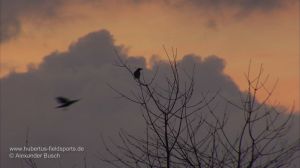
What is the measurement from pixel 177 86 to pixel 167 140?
1118 mm

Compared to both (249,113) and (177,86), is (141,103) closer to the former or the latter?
(177,86)

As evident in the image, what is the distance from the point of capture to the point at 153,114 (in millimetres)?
11539

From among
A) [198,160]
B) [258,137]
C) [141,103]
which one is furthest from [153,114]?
[258,137]

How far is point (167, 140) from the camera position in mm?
11062

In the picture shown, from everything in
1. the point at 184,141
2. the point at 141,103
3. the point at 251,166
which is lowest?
the point at 251,166

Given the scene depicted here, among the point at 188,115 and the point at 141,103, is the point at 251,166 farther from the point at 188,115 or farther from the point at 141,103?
the point at 141,103

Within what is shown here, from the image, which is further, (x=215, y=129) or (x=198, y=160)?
(x=215, y=129)

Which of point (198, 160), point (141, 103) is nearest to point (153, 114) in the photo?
point (141, 103)

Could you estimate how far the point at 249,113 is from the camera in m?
11.5

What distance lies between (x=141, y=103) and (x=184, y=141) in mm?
1037

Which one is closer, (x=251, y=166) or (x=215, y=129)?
(x=251, y=166)

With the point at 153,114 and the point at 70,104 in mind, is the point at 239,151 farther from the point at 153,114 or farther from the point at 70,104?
the point at 70,104

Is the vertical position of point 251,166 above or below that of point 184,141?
below

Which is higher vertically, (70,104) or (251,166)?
(70,104)
